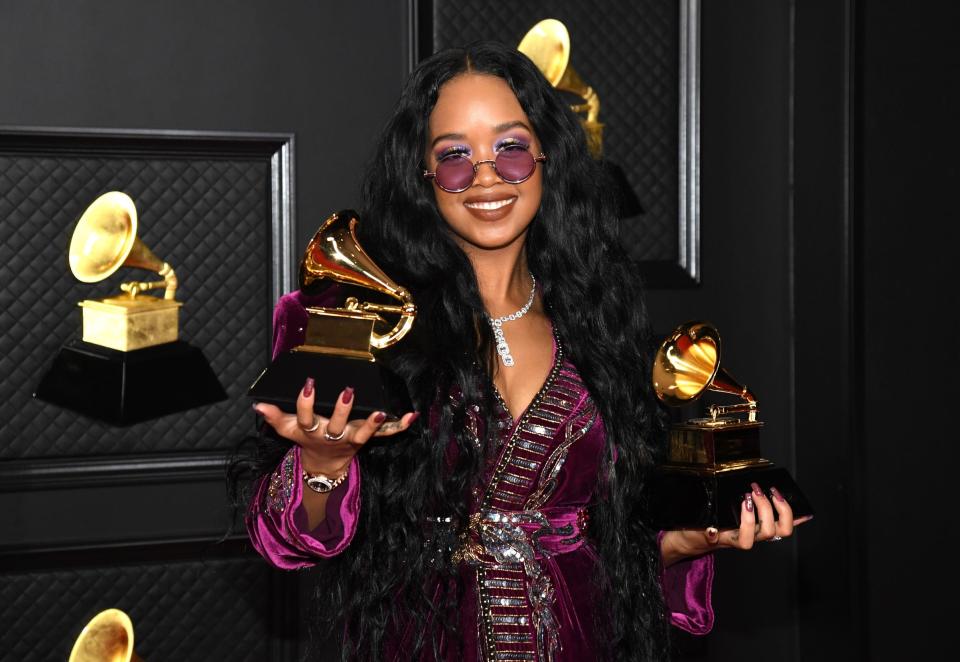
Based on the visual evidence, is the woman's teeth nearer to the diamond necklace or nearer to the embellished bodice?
the diamond necklace

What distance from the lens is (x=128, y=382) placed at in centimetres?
202

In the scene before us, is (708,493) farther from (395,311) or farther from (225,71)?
(225,71)

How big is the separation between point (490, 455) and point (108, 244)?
82 cm

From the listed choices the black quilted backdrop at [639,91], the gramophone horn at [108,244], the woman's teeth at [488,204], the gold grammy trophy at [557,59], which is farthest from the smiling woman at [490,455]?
the black quilted backdrop at [639,91]

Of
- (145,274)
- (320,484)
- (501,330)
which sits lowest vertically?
(320,484)

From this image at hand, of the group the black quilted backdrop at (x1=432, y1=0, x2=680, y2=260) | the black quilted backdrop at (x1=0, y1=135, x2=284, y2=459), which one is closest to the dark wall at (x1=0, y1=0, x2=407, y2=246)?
the black quilted backdrop at (x1=0, y1=135, x2=284, y2=459)

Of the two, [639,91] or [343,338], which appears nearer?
[343,338]

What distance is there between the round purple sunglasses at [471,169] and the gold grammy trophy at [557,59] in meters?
1.17

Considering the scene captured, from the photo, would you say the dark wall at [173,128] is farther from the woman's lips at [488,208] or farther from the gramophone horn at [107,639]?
the woman's lips at [488,208]

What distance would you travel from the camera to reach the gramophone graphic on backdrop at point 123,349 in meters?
2.03

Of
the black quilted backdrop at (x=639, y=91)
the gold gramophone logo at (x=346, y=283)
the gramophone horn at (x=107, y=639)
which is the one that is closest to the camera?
the gold gramophone logo at (x=346, y=283)

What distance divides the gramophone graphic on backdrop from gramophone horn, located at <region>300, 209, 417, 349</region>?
37cm

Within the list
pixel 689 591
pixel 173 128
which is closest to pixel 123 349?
pixel 689 591

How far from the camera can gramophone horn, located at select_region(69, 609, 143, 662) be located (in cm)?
237
